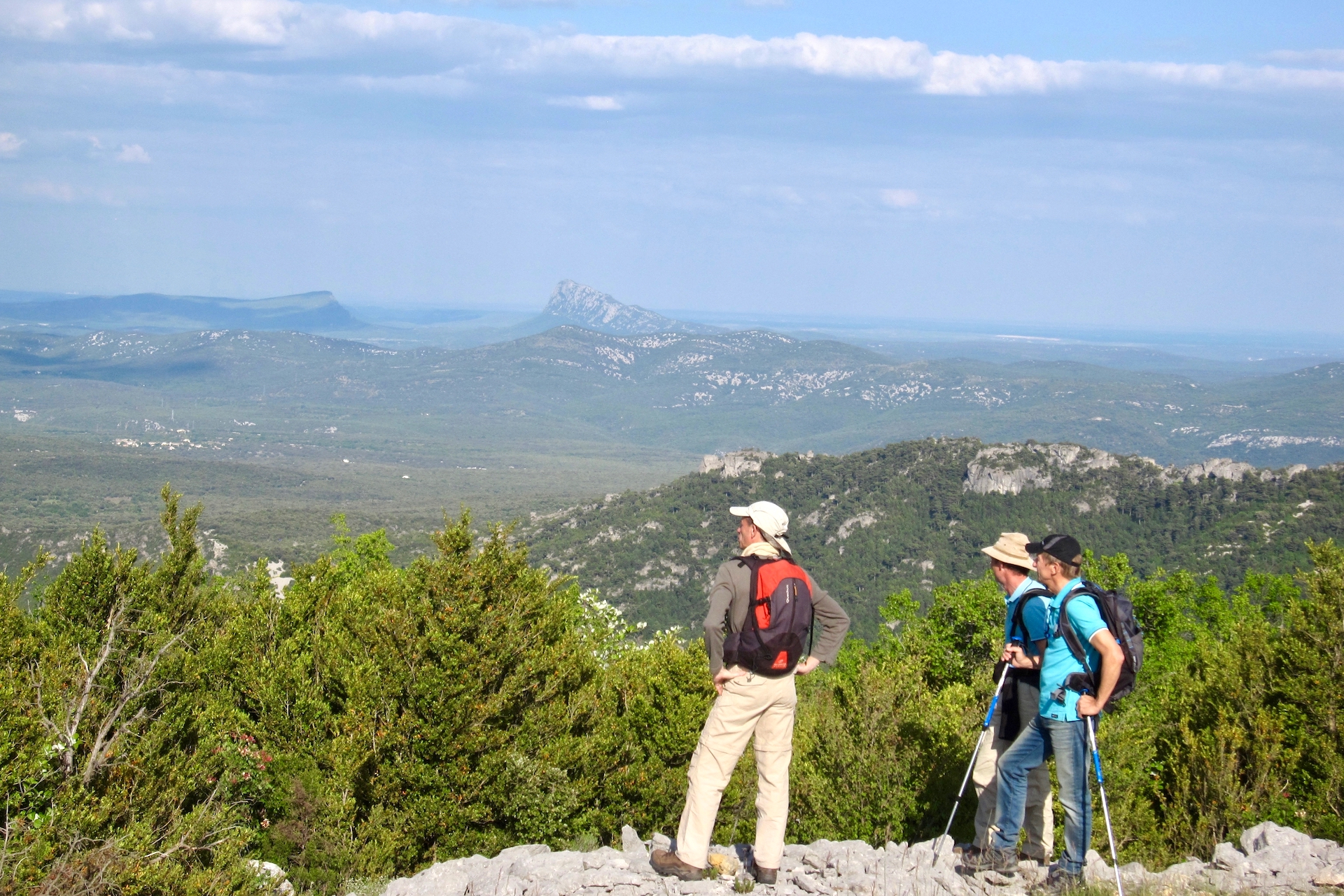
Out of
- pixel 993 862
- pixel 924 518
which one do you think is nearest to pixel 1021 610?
pixel 993 862

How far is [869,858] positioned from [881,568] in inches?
3690

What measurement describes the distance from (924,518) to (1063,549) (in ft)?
348

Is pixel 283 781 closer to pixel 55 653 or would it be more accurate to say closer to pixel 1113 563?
pixel 55 653

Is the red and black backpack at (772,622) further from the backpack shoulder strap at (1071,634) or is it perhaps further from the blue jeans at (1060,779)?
the blue jeans at (1060,779)

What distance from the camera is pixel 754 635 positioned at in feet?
23.4

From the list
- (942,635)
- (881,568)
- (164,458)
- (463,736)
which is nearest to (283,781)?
(463,736)

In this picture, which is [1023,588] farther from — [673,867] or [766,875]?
[673,867]

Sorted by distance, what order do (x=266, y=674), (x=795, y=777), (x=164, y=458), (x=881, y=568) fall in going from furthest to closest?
(x=164, y=458) → (x=881, y=568) → (x=266, y=674) → (x=795, y=777)

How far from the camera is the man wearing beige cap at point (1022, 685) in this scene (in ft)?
24.6

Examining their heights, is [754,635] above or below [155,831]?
above

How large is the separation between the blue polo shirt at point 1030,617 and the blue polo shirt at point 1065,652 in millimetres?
90

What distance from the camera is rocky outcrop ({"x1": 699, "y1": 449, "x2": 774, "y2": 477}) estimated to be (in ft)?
425

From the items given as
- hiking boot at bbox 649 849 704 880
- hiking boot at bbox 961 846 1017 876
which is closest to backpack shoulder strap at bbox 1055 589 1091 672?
hiking boot at bbox 961 846 1017 876

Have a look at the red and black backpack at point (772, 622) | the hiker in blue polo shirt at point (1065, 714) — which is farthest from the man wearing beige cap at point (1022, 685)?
the red and black backpack at point (772, 622)
